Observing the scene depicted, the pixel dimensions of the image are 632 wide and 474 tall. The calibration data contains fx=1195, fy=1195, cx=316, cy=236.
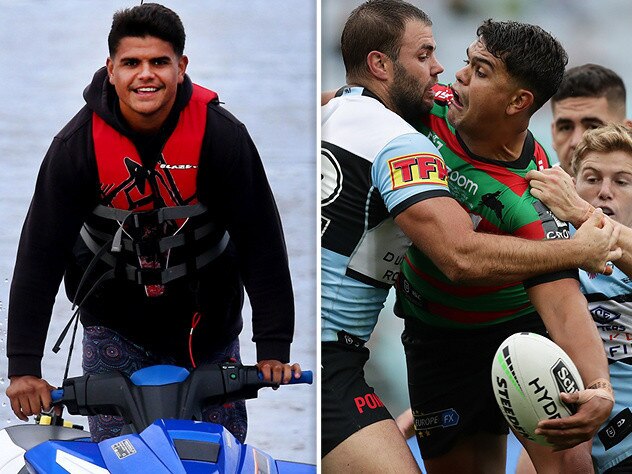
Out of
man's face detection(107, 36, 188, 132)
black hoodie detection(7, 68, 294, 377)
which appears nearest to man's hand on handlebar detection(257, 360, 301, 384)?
black hoodie detection(7, 68, 294, 377)

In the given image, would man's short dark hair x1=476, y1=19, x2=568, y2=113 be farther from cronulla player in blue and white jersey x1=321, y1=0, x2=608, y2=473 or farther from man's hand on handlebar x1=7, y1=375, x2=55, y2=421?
man's hand on handlebar x1=7, y1=375, x2=55, y2=421

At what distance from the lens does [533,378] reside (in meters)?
2.45

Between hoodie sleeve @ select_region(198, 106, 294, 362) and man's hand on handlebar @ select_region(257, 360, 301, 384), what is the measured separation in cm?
25

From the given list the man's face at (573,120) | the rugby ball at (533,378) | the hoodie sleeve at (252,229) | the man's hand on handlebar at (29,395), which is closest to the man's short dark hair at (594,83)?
the man's face at (573,120)

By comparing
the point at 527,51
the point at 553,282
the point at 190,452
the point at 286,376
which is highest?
the point at 527,51

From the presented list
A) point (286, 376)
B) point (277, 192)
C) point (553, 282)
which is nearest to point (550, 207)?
point (553, 282)

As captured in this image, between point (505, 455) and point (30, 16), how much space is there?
157 centimetres

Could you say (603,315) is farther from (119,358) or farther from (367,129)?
(119,358)

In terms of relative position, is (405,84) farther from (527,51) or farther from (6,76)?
(6,76)

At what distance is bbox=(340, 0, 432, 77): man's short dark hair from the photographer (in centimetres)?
277

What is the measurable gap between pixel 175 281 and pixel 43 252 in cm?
29

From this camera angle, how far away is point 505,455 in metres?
2.95

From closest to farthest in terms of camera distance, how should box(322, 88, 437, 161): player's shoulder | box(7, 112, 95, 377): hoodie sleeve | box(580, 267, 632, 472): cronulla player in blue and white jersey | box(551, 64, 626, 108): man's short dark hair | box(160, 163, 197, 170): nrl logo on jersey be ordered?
box(7, 112, 95, 377): hoodie sleeve < box(160, 163, 197, 170): nrl logo on jersey < box(322, 88, 437, 161): player's shoulder < box(580, 267, 632, 472): cronulla player in blue and white jersey < box(551, 64, 626, 108): man's short dark hair

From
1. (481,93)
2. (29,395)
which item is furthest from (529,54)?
(29,395)
